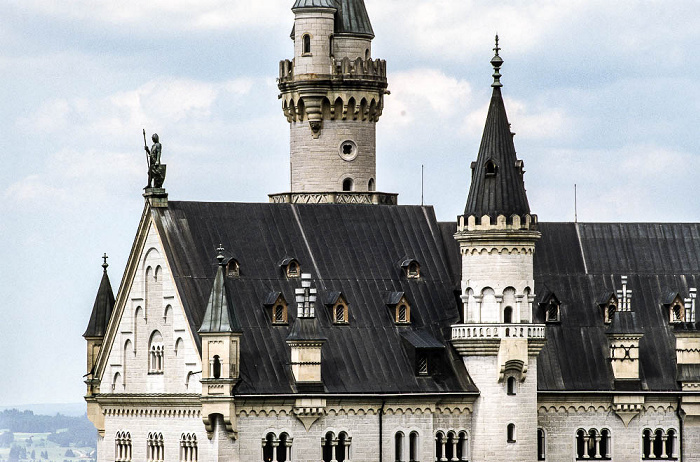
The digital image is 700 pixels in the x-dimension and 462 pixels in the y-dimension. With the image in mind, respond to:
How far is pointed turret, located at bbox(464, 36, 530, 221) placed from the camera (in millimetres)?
130625

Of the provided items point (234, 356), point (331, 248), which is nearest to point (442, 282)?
point (331, 248)

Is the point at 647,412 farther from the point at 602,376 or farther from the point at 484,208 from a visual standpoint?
the point at 484,208

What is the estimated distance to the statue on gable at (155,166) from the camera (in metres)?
131

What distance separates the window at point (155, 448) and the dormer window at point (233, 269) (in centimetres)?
865

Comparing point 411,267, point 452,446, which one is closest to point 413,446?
point 452,446

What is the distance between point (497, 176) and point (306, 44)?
17272 mm

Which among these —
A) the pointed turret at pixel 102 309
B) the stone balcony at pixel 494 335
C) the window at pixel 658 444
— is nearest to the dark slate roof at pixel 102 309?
the pointed turret at pixel 102 309

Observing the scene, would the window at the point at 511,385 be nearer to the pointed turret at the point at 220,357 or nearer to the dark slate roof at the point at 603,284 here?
the dark slate roof at the point at 603,284

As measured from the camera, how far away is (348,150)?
144 metres

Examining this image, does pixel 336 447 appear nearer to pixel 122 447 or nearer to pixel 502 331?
pixel 502 331

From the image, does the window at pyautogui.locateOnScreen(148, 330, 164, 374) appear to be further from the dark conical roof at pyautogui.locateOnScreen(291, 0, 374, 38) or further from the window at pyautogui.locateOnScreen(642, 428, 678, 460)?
the window at pyautogui.locateOnScreen(642, 428, 678, 460)

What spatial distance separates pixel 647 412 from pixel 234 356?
2316cm

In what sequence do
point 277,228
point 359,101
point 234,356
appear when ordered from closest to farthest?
point 234,356, point 277,228, point 359,101

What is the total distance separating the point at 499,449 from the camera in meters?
131
